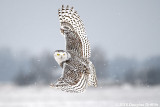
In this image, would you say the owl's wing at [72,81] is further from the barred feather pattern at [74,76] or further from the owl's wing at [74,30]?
the owl's wing at [74,30]

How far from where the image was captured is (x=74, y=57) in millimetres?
3564

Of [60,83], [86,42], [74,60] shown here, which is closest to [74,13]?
[86,42]

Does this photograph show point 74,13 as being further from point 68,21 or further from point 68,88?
point 68,88

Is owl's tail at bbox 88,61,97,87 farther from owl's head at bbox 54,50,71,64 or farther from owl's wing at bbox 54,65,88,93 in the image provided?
owl's head at bbox 54,50,71,64

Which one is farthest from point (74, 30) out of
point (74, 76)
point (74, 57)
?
point (74, 76)

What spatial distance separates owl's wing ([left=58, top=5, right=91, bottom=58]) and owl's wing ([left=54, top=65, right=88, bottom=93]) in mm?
478

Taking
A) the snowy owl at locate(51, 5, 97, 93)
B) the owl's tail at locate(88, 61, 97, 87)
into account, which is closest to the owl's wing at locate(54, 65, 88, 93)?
the snowy owl at locate(51, 5, 97, 93)

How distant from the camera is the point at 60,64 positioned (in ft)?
11.5

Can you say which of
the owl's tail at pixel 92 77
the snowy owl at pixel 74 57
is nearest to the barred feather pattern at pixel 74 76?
the snowy owl at pixel 74 57

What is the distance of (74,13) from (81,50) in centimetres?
50

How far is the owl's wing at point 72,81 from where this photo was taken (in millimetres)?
3176

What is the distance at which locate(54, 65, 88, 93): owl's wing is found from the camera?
3.18 meters

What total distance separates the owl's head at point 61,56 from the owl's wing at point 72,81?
0.10 meters

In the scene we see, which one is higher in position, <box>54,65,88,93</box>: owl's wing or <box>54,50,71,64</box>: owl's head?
<box>54,50,71,64</box>: owl's head
